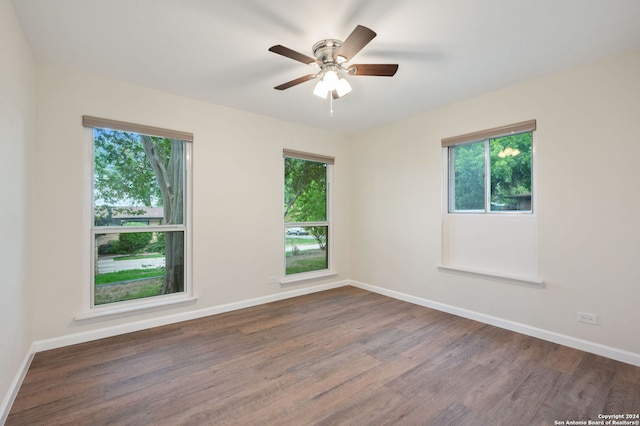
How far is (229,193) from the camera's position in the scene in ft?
12.1

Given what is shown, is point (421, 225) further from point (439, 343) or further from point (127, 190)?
point (127, 190)

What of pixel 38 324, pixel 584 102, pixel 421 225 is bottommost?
pixel 38 324

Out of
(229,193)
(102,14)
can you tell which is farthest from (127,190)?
(102,14)

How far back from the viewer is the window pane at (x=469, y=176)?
3.40 metres

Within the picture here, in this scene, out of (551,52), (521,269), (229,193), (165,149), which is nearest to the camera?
(551,52)

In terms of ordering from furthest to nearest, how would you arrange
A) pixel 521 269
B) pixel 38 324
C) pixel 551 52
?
pixel 521 269 → pixel 38 324 → pixel 551 52

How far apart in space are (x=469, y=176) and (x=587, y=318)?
1741 millimetres

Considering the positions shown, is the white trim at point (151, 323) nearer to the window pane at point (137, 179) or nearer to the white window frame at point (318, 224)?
the white window frame at point (318, 224)

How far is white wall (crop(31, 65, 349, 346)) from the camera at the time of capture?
2633 mm

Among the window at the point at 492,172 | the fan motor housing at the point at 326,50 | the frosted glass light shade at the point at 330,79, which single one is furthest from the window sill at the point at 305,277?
the fan motor housing at the point at 326,50

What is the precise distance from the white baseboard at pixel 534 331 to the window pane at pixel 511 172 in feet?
3.93

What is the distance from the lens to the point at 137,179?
3117 millimetres

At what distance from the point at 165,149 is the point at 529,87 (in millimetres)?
3860

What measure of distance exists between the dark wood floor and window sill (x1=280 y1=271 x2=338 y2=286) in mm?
1030
